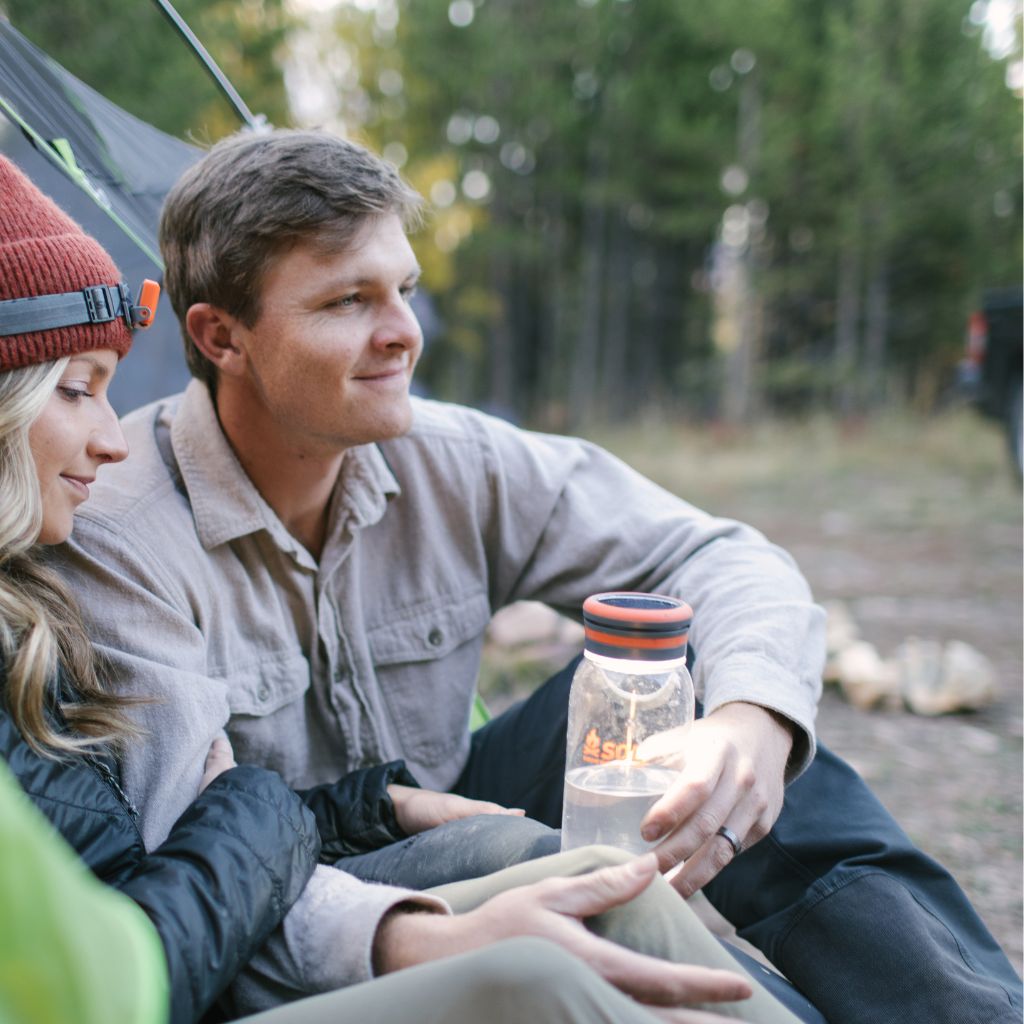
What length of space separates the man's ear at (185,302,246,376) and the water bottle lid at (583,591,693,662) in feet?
3.20

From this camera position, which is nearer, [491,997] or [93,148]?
[491,997]

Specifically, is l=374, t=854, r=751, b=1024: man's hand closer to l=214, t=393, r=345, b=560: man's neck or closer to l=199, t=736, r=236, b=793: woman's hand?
l=199, t=736, r=236, b=793: woman's hand

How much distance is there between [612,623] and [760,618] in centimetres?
62

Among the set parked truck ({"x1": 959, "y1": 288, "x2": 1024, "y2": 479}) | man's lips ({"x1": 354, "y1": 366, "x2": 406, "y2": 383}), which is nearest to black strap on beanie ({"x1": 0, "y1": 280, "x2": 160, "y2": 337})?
man's lips ({"x1": 354, "y1": 366, "x2": 406, "y2": 383})

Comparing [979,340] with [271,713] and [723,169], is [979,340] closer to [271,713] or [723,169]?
[271,713]

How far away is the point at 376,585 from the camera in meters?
2.17

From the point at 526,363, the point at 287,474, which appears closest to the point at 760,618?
the point at 287,474

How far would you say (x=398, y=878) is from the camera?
1637 mm

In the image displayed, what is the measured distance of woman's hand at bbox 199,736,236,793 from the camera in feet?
5.15

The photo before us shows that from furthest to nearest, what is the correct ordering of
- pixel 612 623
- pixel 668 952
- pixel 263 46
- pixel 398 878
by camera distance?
pixel 263 46
pixel 398 878
pixel 612 623
pixel 668 952

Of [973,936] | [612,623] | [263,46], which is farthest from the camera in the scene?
[263,46]

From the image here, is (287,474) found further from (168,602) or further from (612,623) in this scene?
(612,623)

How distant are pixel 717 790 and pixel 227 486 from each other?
1031 millimetres

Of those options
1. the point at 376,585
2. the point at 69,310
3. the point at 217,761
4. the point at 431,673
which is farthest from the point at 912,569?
the point at 69,310
